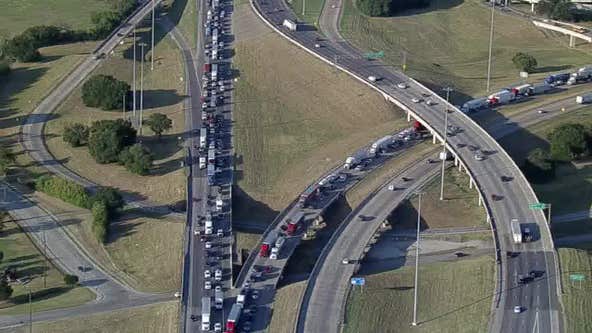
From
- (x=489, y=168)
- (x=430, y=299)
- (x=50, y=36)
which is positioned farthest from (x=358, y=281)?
(x=50, y=36)

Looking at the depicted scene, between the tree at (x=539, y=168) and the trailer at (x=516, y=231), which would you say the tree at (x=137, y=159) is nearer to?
the trailer at (x=516, y=231)

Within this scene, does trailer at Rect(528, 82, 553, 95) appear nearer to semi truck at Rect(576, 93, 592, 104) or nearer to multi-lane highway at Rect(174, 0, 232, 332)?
semi truck at Rect(576, 93, 592, 104)

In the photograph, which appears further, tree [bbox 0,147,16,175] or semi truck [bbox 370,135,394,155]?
tree [bbox 0,147,16,175]

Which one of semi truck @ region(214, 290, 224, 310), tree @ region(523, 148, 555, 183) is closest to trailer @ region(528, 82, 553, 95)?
tree @ region(523, 148, 555, 183)

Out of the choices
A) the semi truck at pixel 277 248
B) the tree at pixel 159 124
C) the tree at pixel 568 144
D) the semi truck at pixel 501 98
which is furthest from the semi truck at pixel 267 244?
the semi truck at pixel 501 98

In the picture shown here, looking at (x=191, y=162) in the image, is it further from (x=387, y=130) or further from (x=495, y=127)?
(x=495, y=127)
